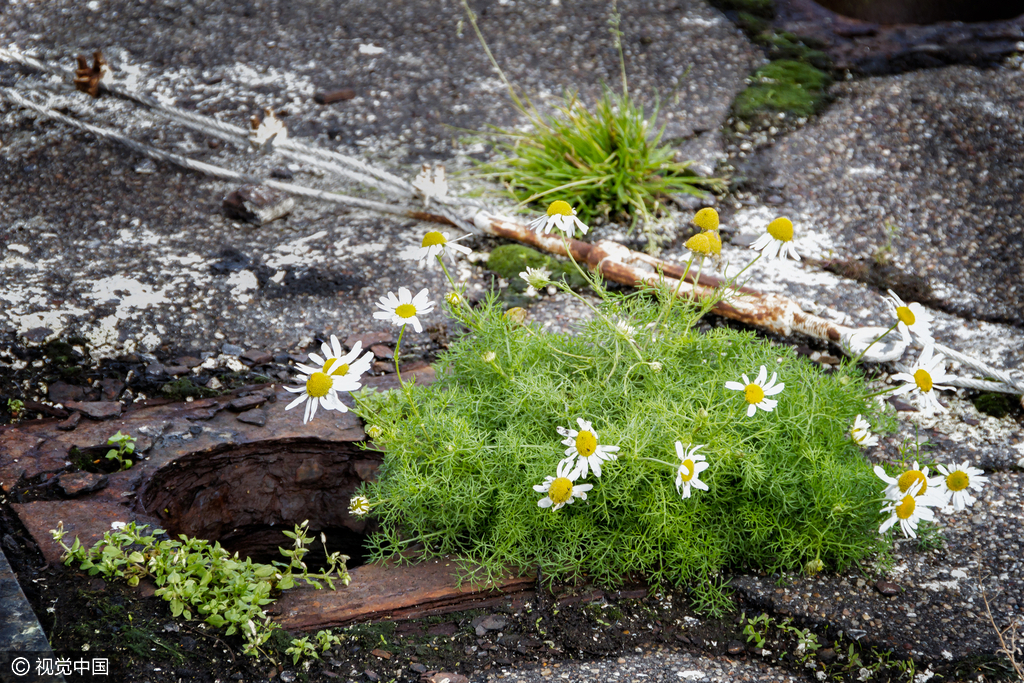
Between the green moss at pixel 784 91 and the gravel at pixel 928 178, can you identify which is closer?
the gravel at pixel 928 178

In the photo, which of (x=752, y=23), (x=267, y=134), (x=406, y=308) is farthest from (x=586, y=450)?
(x=752, y=23)

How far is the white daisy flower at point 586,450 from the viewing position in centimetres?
184


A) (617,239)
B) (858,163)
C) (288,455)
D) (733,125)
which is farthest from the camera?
(733,125)

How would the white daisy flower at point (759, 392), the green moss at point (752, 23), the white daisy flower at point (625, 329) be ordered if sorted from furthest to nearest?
the green moss at point (752, 23) < the white daisy flower at point (625, 329) < the white daisy flower at point (759, 392)

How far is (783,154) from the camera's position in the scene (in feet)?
13.2

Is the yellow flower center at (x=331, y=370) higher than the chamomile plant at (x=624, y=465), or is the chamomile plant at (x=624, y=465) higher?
the yellow flower center at (x=331, y=370)

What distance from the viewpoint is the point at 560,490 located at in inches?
73.2

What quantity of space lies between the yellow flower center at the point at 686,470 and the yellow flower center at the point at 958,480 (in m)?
0.71

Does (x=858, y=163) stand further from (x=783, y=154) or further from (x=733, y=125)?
(x=733, y=125)

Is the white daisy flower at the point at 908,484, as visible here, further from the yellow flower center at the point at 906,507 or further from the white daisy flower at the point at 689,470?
the white daisy flower at the point at 689,470

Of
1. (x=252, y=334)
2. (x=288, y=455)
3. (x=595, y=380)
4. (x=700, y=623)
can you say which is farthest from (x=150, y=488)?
(x=700, y=623)

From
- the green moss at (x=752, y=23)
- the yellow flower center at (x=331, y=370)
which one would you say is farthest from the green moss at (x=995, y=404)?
the green moss at (x=752, y=23)

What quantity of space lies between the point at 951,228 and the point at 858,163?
0.62 m

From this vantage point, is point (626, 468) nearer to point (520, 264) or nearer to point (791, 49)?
point (520, 264)
